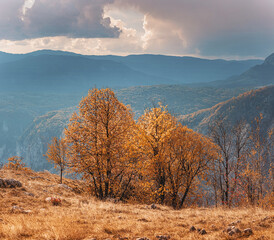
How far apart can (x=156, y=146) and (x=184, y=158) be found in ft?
10.8

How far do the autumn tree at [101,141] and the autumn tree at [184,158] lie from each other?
4505 millimetres

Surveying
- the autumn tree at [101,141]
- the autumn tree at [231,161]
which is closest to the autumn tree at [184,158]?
the autumn tree at [231,161]

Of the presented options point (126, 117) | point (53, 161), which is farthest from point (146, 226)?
point (53, 161)

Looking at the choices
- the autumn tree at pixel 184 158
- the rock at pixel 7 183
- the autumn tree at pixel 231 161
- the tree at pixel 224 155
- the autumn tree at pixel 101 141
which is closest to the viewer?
the rock at pixel 7 183

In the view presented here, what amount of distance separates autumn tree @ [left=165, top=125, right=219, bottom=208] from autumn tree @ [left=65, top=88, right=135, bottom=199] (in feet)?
14.8

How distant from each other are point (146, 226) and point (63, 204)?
7.38 m

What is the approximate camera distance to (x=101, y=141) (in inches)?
958

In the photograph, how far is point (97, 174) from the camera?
24.4m

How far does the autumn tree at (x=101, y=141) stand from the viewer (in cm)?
2400

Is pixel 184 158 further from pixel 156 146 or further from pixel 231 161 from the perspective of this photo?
pixel 231 161

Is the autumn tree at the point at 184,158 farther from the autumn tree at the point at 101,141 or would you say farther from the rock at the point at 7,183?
the rock at the point at 7,183

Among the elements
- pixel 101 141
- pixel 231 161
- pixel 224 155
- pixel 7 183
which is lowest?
pixel 231 161

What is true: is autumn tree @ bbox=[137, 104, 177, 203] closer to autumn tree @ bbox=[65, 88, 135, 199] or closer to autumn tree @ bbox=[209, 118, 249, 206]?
autumn tree @ bbox=[65, 88, 135, 199]

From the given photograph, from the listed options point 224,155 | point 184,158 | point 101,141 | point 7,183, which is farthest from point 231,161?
point 7,183
